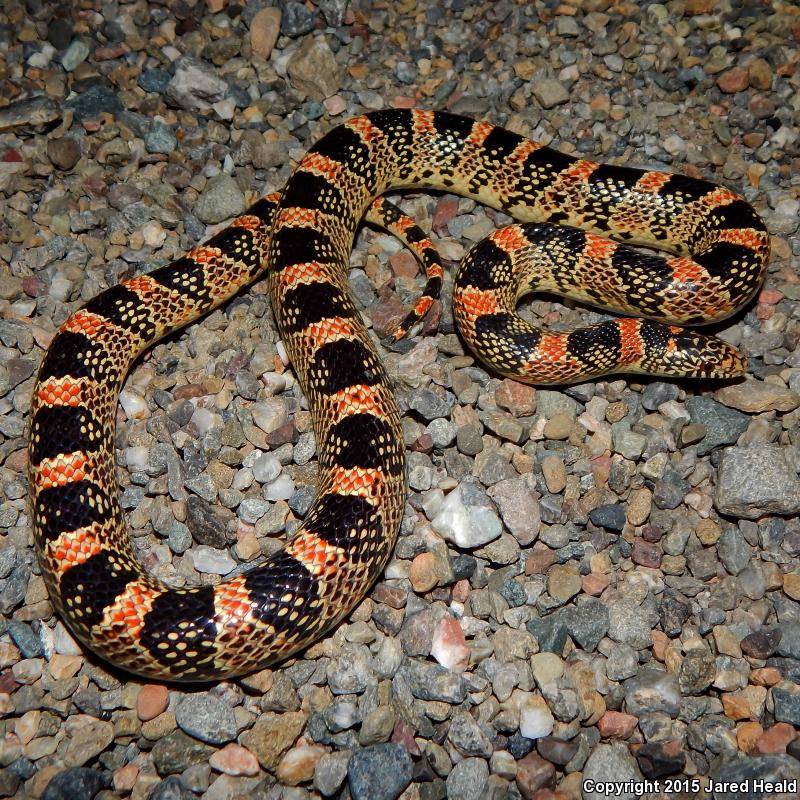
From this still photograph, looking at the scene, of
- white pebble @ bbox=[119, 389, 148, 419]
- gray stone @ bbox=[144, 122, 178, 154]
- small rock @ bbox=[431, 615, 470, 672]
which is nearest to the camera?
small rock @ bbox=[431, 615, 470, 672]

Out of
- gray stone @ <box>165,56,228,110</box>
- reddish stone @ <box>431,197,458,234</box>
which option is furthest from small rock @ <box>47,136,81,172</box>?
reddish stone @ <box>431,197,458,234</box>

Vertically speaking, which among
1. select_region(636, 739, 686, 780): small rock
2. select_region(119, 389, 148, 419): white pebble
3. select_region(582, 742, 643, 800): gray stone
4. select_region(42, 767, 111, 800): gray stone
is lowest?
select_region(42, 767, 111, 800): gray stone

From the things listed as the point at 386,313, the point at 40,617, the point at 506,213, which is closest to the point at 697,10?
the point at 506,213

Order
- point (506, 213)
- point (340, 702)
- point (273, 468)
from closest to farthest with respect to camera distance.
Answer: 1. point (340, 702)
2. point (273, 468)
3. point (506, 213)

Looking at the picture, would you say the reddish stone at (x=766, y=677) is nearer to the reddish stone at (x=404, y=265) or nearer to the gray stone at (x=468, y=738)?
the gray stone at (x=468, y=738)

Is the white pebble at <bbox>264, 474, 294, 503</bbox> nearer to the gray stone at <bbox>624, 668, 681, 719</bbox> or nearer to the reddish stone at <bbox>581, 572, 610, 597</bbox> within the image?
the reddish stone at <bbox>581, 572, 610, 597</bbox>

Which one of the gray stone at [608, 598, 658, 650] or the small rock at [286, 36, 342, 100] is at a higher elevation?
the small rock at [286, 36, 342, 100]

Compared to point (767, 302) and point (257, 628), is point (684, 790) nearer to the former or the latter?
point (257, 628)
